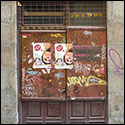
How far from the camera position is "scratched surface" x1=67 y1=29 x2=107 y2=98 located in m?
5.38

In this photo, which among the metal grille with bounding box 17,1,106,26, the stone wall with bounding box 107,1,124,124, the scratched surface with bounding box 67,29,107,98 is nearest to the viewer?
the stone wall with bounding box 107,1,124,124

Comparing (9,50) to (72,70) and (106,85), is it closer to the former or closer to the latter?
(72,70)

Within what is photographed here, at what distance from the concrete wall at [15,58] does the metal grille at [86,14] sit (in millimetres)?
332

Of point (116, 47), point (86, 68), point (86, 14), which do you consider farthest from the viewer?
point (86, 14)

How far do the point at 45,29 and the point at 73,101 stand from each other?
2.50m

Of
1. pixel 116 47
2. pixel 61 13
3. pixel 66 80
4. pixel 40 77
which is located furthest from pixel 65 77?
pixel 61 13

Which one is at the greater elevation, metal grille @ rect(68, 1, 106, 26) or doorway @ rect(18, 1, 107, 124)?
metal grille @ rect(68, 1, 106, 26)

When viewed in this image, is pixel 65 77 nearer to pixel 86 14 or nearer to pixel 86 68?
pixel 86 68

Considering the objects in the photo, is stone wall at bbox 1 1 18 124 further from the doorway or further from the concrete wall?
the doorway

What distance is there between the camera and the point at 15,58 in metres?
5.28

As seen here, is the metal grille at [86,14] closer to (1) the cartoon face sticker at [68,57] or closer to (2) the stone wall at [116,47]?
(2) the stone wall at [116,47]

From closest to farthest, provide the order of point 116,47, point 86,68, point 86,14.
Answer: point 116,47 → point 86,68 → point 86,14

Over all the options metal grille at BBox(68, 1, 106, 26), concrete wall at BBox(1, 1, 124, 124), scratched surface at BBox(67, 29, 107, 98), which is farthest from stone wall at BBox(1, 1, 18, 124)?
metal grille at BBox(68, 1, 106, 26)

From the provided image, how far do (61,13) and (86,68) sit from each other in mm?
1980
